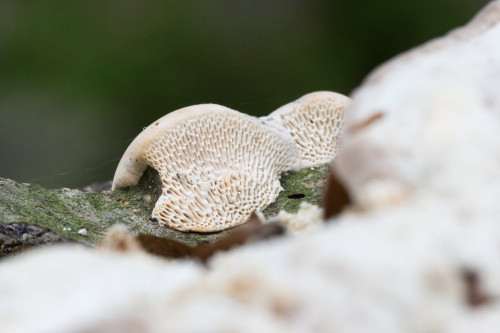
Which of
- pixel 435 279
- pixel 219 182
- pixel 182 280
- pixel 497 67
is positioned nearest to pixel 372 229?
pixel 435 279

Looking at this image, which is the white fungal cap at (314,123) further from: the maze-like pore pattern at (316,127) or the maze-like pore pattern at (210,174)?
the maze-like pore pattern at (210,174)

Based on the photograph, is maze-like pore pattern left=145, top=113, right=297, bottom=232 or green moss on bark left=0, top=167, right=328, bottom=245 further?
maze-like pore pattern left=145, top=113, right=297, bottom=232

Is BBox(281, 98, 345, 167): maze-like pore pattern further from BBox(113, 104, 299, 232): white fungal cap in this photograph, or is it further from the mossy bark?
BBox(113, 104, 299, 232): white fungal cap

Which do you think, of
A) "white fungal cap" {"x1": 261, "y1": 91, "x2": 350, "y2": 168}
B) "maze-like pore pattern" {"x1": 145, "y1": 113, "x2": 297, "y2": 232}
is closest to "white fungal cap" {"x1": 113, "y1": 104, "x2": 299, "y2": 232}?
"maze-like pore pattern" {"x1": 145, "y1": 113, "x2": 297, "y2": 232}

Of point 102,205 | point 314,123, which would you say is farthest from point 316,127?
point 102,205

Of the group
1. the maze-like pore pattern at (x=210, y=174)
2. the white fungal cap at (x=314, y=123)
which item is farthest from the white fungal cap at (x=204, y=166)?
the white fungal cap at (x=314, y=123)

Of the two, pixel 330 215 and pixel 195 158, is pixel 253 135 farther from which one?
pixel 330 215
